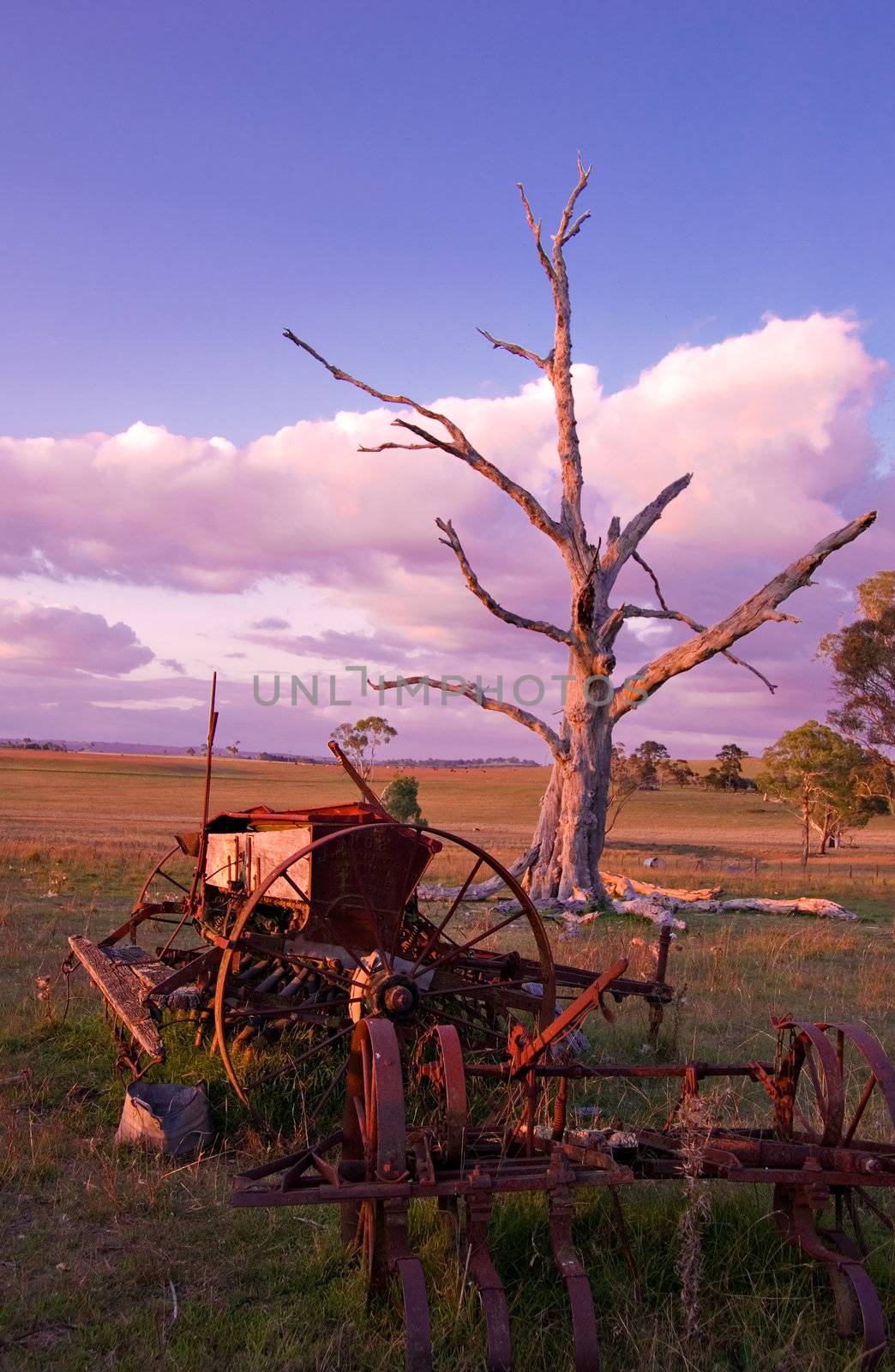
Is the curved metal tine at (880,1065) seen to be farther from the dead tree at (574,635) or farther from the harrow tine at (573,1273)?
the dead tree at (574,635)

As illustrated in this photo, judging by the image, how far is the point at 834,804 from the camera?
3975cm

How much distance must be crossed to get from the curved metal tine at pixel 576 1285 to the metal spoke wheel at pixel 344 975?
5.03 ft

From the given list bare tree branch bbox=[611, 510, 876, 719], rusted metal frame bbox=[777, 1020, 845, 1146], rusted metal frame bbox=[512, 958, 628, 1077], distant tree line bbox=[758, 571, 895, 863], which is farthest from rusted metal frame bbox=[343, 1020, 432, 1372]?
distant tree line bbox=[758, 571, 895, 863]

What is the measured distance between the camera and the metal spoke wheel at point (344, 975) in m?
4.92

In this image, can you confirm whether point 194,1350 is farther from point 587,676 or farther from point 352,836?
point 587,676

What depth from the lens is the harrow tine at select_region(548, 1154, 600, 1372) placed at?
2932 mm

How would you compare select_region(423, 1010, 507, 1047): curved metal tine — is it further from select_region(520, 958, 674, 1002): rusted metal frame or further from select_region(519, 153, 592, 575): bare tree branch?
select_region(519, 153, 592, 575): bare tree branch

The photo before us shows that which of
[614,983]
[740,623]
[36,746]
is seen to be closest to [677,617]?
[740,623]

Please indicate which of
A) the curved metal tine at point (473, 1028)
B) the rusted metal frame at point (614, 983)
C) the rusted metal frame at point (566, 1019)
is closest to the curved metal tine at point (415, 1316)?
the rusted metal frame at point (566, 1019)

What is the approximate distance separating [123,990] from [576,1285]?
13.8ft

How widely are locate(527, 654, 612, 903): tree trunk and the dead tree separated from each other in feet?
0.06

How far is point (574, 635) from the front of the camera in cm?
1653

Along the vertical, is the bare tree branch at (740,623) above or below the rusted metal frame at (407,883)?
above

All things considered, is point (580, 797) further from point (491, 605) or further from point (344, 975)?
point (344, 975)
